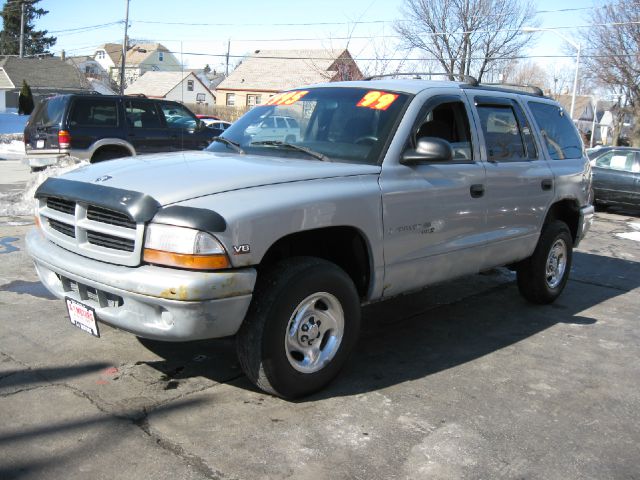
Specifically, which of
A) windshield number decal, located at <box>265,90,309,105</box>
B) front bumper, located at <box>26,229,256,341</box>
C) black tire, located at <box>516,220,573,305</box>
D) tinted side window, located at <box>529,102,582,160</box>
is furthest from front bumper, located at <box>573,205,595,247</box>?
front bumper, located at <box>26,229,256,341</box>

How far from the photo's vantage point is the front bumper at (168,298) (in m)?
3.13

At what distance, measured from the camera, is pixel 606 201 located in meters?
13.8

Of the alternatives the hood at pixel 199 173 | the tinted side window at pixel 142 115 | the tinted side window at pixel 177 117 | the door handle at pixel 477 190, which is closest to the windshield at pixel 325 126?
the hood at pixel 199 173

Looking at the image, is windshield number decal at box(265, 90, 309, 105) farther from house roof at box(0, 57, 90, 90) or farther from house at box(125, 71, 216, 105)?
house at box(125, 71, 216, 105)

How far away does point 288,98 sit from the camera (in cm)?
495

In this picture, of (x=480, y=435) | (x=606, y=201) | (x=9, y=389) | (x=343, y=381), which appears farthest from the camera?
(x=606, y=201)

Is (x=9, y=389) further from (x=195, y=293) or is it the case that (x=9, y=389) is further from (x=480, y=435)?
(x=480, y=435)

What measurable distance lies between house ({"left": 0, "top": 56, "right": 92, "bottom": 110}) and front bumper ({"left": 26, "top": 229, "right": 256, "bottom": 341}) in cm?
5702

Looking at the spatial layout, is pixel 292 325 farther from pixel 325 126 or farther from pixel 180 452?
pixel 325 126

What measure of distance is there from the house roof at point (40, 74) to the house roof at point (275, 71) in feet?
44.2

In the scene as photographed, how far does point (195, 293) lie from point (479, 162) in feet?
8.56

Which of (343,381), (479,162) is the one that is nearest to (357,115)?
(479,162)

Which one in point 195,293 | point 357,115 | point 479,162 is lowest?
point 195,293

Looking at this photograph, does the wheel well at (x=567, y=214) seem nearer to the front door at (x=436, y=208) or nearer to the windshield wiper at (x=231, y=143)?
the front door at (x=436, y=208)
